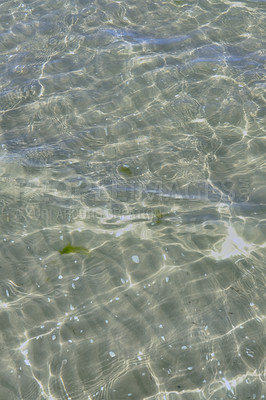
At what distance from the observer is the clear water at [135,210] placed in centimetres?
345

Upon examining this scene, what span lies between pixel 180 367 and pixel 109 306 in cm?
85

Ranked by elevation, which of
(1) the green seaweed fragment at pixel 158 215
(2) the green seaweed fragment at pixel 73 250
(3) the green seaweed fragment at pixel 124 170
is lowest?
(1) the green seaweed fragment at pixel 158 215

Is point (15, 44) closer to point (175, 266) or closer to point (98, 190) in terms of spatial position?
point (98, 190)

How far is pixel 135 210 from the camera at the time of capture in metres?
4.69

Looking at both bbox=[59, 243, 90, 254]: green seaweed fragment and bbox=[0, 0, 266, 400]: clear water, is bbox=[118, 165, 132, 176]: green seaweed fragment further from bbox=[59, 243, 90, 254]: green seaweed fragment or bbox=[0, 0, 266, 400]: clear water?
bbox=[59, 243, 90, 254]: green seaweed fragment

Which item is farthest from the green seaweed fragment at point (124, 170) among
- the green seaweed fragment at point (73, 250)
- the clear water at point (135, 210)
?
the green seaweed fragment at point (73, 250)

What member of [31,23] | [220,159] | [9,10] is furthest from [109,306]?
[9,10]

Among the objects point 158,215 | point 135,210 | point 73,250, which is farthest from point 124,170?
point 73,250

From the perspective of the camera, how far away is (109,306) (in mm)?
3828

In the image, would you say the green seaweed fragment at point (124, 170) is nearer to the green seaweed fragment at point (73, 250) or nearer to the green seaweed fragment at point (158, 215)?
the green seaweed fragment at point (158, 215)

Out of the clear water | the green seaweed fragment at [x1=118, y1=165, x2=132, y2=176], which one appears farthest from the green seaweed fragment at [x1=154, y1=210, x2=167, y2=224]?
the green seaweed fragment at [x1=118, y1=165, x2=132, y2=176]

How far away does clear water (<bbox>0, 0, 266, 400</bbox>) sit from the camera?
345cm

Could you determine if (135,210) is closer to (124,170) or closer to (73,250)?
(124,170)

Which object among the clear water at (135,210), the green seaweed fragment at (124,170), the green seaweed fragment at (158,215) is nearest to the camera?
the clear water at (135,210)
